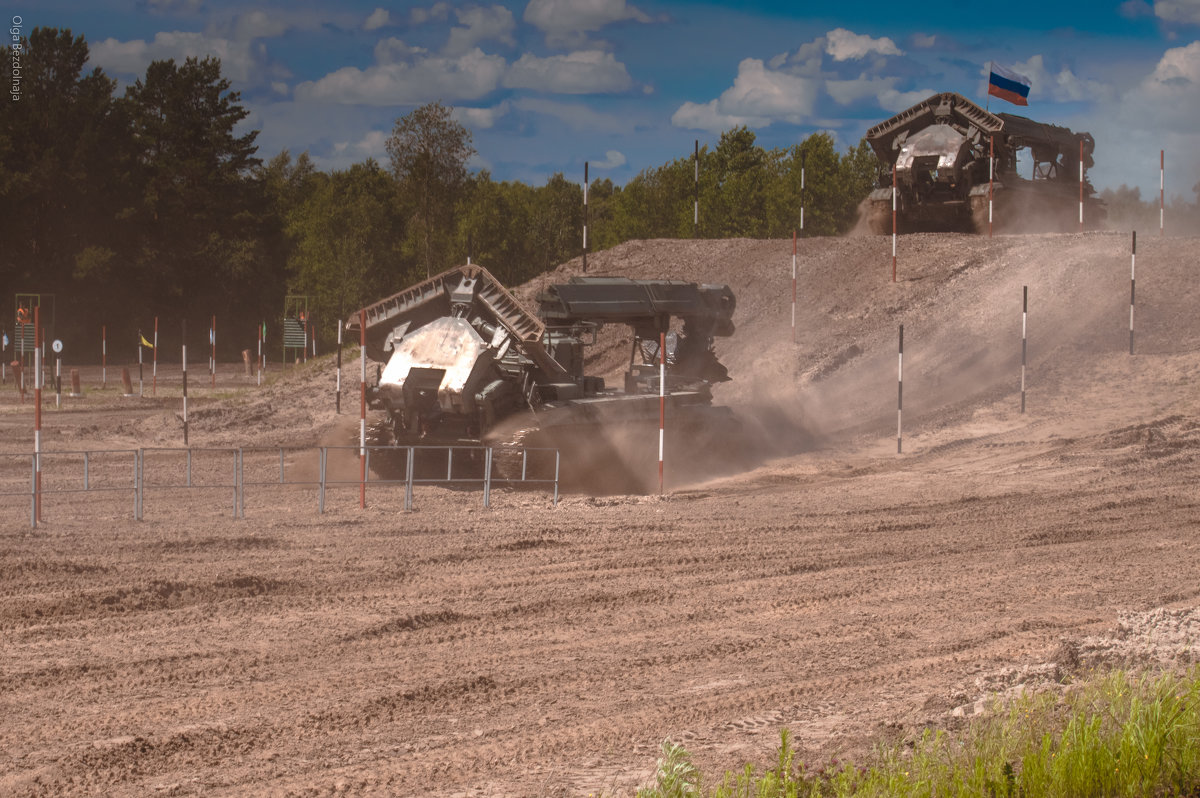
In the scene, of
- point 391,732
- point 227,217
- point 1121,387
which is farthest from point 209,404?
point 227,217

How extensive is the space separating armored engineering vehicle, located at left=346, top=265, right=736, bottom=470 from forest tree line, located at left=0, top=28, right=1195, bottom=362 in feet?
82.6

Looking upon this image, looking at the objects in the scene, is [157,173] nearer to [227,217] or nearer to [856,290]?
[227,217]

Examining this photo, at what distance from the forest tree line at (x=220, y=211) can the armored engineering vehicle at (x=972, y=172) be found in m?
16.7

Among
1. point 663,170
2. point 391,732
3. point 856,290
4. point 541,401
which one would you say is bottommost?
point 391,732

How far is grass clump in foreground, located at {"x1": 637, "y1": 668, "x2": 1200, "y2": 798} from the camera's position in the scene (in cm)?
482

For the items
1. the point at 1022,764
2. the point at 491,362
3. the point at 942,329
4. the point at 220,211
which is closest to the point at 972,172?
the point at 942,329

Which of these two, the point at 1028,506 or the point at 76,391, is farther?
the point at 76,391

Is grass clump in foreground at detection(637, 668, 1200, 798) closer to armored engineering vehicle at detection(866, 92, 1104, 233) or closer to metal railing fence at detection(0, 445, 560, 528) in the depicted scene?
metal railing fence at detection(0, 445, 560, 528)

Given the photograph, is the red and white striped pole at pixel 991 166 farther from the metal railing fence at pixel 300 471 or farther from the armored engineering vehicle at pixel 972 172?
the metal railing fence at pixel 300 471

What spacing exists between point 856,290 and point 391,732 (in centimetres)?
2402

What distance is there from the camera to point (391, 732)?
611 centimetres

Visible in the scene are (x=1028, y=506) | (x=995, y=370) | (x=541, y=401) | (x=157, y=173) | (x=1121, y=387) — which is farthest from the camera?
(x=157, y=173)

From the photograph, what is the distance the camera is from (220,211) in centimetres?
5406

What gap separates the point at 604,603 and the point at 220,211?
49.6 metres
